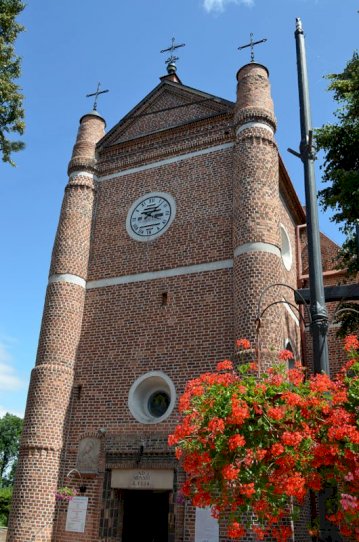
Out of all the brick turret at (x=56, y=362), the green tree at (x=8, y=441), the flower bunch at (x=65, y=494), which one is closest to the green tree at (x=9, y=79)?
the brick turret at (x=56, y=362)

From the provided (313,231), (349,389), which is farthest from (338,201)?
(349,389)

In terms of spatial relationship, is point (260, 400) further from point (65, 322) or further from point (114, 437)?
point (65, 322)

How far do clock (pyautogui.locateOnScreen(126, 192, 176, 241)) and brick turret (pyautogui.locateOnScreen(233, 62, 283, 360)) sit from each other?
227cm

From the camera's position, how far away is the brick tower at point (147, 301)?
13.0m

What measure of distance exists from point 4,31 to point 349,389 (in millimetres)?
12098

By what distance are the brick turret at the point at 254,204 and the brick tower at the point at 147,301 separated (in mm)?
37

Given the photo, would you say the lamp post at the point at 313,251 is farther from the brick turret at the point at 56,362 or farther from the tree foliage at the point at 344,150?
the brick turret at the point at 56,362

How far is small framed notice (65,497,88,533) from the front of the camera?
12.8m

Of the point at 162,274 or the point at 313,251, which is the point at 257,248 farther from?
the point at 313,251

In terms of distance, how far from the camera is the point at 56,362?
48.3 feet

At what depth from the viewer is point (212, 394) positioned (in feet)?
20.7

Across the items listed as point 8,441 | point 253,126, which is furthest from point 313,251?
point 8,441

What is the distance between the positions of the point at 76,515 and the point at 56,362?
3.96 metres

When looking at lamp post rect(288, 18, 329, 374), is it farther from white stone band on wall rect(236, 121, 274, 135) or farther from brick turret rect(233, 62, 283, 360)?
white stone band on wall rect(236, 121, 274, 135)
